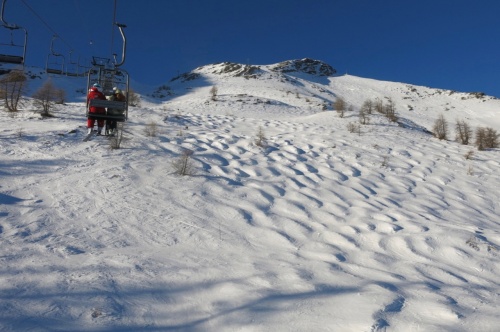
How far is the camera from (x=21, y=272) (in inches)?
143

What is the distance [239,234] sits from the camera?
206 inches

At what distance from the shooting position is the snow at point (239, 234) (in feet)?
10.8

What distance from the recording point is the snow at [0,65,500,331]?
10.8 ft

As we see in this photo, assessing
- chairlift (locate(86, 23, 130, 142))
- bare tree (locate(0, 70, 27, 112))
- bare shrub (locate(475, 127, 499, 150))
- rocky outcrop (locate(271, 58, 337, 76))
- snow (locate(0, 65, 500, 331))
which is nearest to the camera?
snow (locate(0, 65, 500, 331))

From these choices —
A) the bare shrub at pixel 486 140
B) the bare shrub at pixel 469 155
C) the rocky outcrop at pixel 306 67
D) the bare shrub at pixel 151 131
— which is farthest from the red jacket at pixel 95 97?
the rocky outcrop at pixel 306 67

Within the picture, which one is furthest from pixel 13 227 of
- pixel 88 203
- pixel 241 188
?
pixel 241 188

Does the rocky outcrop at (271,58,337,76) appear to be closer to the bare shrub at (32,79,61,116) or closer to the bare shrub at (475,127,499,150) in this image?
the bare shrub at (475,127,499,150)

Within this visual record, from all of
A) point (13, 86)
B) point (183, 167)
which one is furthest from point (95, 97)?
point (13, 86)

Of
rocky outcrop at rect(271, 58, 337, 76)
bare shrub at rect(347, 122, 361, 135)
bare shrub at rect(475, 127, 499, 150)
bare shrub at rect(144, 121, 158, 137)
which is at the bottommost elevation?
bare shrub at rect(144, 121, 158, 137)

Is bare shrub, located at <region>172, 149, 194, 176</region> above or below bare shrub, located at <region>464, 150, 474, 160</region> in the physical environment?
below

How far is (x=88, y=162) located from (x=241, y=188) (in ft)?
11.6

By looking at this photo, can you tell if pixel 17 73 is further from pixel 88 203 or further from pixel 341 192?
pixel 341 192

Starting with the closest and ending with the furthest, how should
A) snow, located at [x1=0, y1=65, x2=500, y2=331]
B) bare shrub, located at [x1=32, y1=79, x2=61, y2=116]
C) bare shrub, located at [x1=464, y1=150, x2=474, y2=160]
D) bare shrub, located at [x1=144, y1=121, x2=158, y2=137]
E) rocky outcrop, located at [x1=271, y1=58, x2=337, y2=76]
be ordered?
snow, located at [x1=0, y1=65, x2=500, y2=331]
bare shrub, located at [x1=144, y1=121, x2=158, y2=137]
bare shrub, located at [x1=464, y1=150, x2=474, y2=160]
bare shrub, located at [x1=32, y1=79, x2=61, y2=116]
rocky outcrop, located at [x1=271, y1=58, x2=337, y2=76]

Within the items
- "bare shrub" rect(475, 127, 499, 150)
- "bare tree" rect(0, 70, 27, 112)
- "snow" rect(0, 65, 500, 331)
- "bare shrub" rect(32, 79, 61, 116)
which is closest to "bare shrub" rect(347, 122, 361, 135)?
"snow" rect(0, 65, 500, 331)
